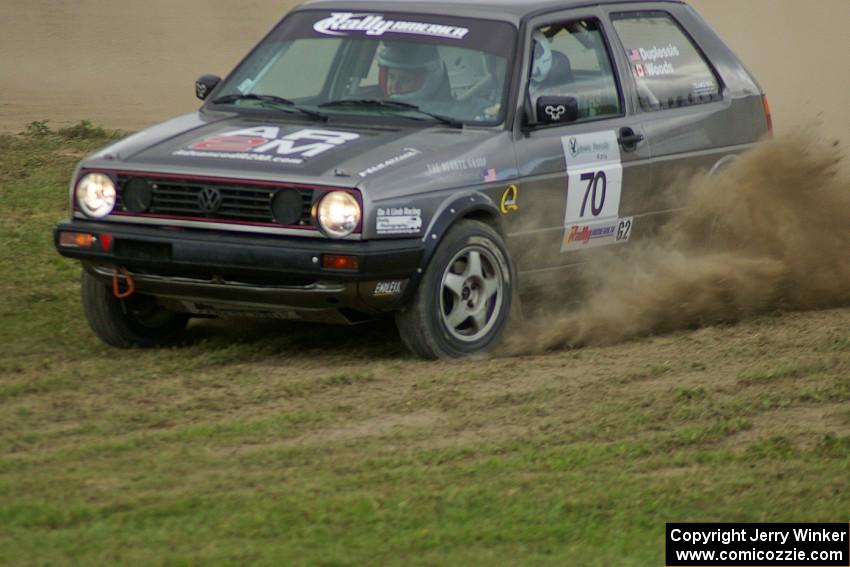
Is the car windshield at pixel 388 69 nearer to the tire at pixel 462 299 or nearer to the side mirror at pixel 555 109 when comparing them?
the side mirror at pixel 555 109

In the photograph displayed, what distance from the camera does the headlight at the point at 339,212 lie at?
279 inches

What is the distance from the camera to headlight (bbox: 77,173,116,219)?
7.49m

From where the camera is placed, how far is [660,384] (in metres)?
7.22

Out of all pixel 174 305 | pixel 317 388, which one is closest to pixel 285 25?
pixel 174 305

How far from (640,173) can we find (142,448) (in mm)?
3547

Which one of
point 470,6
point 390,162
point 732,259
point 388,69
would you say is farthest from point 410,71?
point 732,259

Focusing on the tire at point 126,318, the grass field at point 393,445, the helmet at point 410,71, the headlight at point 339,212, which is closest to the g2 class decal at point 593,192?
the grass field at point 393,445

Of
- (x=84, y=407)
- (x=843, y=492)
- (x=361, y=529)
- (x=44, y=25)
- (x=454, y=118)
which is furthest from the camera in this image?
(x=44, y=25)

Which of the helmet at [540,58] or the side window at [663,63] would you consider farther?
the side window at [663,63]

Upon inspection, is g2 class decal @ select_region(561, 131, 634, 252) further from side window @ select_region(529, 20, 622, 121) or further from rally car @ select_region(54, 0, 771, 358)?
side window @ select_region(529, 20, 622, 121)

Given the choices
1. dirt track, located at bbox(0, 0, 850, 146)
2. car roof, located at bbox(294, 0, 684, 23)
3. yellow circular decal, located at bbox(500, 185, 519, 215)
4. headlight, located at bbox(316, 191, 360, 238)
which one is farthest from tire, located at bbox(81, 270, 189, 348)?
dirt track, located at bbox(0, 0, 850, 146)

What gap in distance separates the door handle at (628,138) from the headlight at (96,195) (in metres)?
→ 2.56

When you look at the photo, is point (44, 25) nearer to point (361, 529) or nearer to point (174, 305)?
point (174, 305)

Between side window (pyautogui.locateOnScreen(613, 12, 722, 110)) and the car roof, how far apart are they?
390 mm
